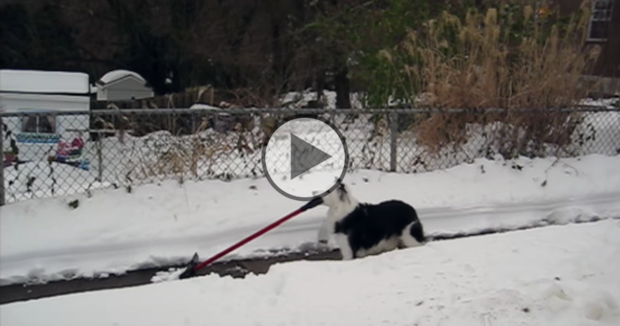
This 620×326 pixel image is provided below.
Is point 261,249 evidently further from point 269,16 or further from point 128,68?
point 128,68

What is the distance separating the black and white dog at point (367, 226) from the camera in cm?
328

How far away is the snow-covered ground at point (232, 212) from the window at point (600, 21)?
482 inches

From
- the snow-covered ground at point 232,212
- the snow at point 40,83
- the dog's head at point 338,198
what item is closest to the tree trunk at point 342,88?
the snow at point 40,83

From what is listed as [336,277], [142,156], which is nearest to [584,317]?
[336,277]

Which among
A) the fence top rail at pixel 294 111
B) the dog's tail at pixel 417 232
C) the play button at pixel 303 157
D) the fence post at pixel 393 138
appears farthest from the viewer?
the fence post at pixel 393 138

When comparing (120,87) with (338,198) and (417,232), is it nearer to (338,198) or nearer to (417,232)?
(338,198)

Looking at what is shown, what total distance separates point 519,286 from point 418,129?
294 cm

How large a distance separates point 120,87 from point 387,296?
9.97 metres

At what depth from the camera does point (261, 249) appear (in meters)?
3.52

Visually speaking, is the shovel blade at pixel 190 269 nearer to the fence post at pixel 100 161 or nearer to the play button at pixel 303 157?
the play button at pixel 303 157

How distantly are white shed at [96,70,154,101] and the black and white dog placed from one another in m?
A: 8.51

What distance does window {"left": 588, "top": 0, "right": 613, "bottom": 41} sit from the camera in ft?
49.5

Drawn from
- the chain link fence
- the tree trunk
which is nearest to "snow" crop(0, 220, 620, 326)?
the chain link fence

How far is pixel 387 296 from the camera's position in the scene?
8.55 ft
